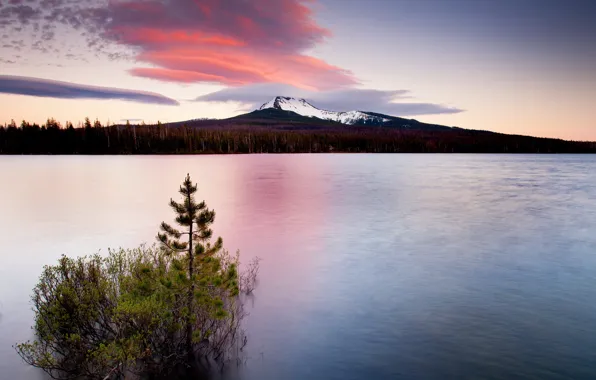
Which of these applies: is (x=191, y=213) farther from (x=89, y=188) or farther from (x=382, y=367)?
(x=89, y=188)

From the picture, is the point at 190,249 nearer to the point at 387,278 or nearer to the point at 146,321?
the point at 146,321

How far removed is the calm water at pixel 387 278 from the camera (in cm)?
1339

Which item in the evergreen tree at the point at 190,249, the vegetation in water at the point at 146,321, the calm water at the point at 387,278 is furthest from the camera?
the calm water at the point at 387,278

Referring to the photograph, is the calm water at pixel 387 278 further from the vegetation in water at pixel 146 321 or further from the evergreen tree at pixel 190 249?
the evergreen tree at pixel 190 249

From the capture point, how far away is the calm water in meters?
13.4

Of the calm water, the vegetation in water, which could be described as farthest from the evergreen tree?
the calm water

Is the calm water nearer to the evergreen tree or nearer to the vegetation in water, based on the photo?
the vegetation in water

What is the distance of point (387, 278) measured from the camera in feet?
73.5

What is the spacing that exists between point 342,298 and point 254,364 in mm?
6889

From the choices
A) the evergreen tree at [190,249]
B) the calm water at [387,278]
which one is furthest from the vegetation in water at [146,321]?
the calm water at [387,278]

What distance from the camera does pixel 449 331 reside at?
1527cm

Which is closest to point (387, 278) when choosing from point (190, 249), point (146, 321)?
point (190, 249)

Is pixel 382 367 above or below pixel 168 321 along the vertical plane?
below

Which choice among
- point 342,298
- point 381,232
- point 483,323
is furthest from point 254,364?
point 381,232
